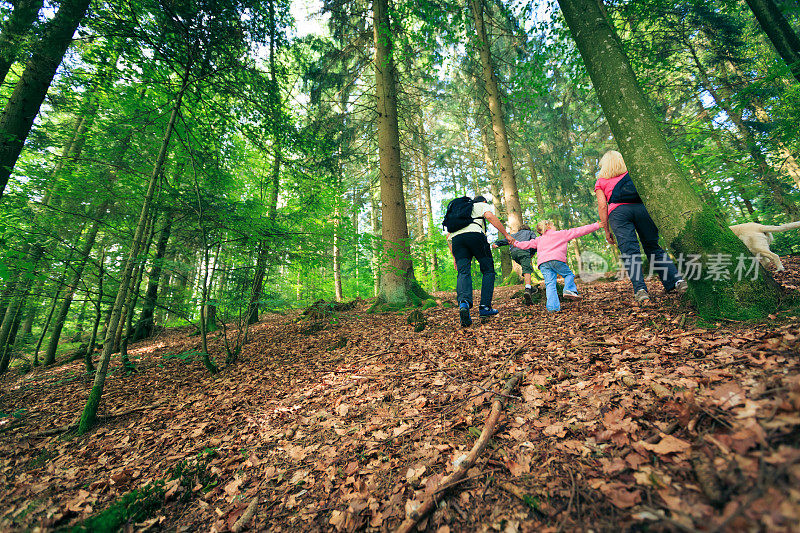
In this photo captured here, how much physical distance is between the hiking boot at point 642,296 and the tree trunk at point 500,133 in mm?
5140

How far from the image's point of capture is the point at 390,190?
22.6 feet

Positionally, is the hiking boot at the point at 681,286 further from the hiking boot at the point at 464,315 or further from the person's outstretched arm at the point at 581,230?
the hiking boot at the point at 464,315

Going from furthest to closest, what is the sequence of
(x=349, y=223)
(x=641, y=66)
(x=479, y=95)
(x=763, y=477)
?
(x=479, y=95)
(x=641, y=66)
(x=349, y=223)
(x=763, y=477)

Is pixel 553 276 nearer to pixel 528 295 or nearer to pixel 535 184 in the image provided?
pixel 528 295

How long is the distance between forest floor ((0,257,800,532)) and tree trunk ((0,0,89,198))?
378cm

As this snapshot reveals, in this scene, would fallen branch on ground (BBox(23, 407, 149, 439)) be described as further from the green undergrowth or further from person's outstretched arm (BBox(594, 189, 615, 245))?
person's outstretched arm (BBox(594, 189, 615, 245))

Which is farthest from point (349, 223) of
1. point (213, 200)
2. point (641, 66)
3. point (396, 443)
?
point (641, 66)

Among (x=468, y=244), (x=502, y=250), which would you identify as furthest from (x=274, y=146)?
(x=502, y=250)

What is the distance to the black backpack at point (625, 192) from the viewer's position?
3.66m

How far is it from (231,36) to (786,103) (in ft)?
44.9

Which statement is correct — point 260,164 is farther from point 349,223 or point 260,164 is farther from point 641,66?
point 641,66

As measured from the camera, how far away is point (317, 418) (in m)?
2.79

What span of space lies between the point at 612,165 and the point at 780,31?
233 inches

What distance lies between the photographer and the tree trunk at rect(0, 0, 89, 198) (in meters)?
3.80
